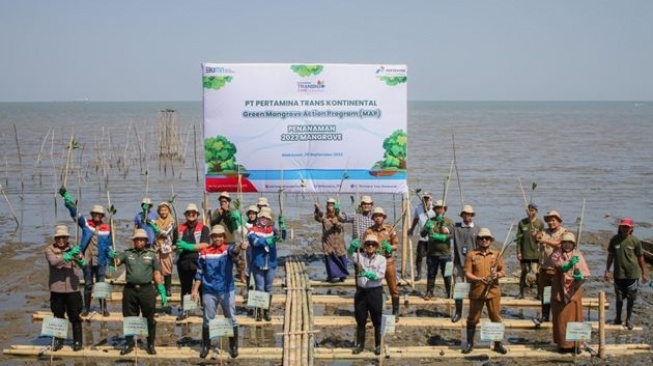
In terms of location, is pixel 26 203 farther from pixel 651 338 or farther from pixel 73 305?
pixel 651 338

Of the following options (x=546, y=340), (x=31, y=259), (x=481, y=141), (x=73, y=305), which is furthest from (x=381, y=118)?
(x=481, y=141)

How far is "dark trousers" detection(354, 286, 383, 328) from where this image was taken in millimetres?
9070

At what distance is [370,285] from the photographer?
9.05 meters

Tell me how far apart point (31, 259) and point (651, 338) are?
11995mm

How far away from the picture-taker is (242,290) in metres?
12.5

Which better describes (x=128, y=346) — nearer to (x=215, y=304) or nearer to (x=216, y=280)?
(x=215, y=304)

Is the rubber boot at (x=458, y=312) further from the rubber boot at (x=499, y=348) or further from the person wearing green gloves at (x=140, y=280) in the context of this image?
the person wearing green gloves at (x=140, y=280)

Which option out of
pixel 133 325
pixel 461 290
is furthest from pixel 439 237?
pixel 133 325

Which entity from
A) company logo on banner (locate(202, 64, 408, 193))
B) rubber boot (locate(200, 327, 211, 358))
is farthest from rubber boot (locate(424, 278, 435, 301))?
rubber boot (locate(200, 327, 211, 358))

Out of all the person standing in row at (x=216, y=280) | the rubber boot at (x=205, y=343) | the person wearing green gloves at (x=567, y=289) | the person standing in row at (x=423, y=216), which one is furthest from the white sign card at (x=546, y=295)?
the rubber boot at (x=205, y=343)

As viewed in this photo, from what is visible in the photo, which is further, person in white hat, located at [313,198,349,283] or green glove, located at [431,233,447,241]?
person in white hat, located at [313,198,349,283]

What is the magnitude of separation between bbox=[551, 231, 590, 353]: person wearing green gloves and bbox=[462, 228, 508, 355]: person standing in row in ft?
2.53

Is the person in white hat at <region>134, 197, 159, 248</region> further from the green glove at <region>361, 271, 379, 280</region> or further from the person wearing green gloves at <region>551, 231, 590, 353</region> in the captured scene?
the person wearing green gloves at <region>551, 231, 590, 353</region>

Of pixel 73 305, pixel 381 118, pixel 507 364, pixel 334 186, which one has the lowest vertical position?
pixel 507 364
